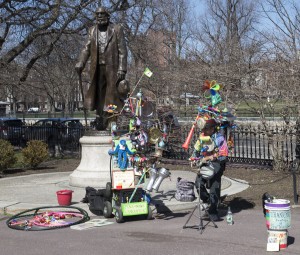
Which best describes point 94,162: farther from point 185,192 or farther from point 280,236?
point 280,236

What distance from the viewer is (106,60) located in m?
11.0

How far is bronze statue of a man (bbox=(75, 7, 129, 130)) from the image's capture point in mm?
10898

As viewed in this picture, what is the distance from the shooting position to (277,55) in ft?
42.5

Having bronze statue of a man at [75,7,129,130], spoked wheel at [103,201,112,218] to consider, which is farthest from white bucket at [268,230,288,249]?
bronze statue of a man at [75,7,129,130]

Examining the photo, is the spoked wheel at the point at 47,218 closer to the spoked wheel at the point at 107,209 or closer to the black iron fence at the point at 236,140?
the spoked wheel at the point at 107,209

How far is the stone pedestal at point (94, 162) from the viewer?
35.1 feet

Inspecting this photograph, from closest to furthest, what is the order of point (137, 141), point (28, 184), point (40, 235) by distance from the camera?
point (40, 235), point (137, 141), point (28, 184)

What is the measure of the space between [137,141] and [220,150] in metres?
1.35

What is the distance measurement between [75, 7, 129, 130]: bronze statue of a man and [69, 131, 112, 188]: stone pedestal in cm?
62

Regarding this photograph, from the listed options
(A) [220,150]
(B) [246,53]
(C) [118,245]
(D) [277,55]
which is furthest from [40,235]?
(B) [246,53]

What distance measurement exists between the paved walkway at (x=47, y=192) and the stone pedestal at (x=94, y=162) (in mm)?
241

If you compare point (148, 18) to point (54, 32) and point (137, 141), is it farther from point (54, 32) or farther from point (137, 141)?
point (137, 141)

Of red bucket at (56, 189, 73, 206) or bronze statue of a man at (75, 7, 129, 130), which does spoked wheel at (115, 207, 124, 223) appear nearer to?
red bucket at (56, 189, 73, 206)

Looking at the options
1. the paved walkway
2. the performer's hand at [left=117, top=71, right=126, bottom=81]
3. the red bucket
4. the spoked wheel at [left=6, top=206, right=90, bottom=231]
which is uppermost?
the performer's hand at [left=117, top=71, right=126, bottom=81]
